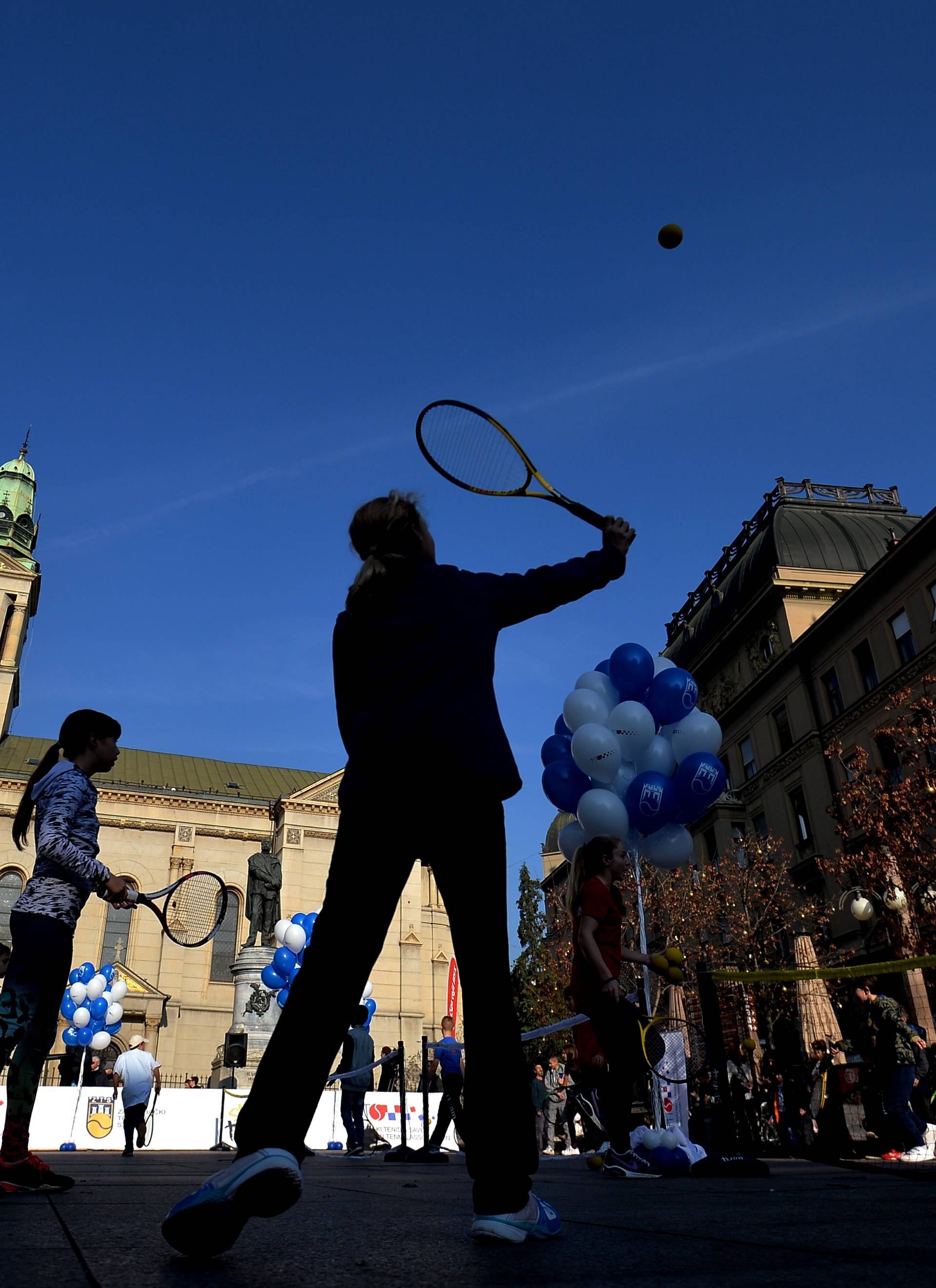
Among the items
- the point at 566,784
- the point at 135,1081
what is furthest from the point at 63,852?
the point at 135,1081

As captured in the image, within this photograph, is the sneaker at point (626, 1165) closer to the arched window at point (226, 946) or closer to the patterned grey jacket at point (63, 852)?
the patterned grey jacket at point (63, 852)

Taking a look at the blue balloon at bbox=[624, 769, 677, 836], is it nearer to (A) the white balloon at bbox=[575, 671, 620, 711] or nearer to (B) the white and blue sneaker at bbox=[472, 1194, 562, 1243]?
(A) the white balloon at bbox=[575, 671, 620, 711]

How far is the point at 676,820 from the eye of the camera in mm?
11328

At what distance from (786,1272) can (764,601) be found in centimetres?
3661

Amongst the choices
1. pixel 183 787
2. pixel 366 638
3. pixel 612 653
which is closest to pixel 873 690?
pixel 612 653

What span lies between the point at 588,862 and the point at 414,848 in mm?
3825

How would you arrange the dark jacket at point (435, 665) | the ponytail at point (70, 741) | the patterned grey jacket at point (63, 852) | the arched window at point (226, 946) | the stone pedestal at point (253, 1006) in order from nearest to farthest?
the dark jacket at point (435, 665)
the patterned grey jacket at point (63, 852)
the ponytail at point (70, 741)
the stone pedestal at point (253, 1006)
the arched window at point (226, 946)

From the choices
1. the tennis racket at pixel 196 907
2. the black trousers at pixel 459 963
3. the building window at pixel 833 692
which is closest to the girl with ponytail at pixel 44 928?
the black trousers at pixel 459 963

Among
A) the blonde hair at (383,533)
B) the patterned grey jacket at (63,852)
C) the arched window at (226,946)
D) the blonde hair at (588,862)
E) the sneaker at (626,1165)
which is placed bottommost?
the sneaker at (626,1165)

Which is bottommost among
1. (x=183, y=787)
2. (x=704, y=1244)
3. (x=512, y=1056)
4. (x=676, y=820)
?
(x=704, y=1244)

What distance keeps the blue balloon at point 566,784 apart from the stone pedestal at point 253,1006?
41.7 ft

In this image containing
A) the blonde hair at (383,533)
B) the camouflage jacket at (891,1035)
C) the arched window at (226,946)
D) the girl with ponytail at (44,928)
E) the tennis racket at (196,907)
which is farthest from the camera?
the arched window at (226,946)

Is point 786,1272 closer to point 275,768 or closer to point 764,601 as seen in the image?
point 764,601

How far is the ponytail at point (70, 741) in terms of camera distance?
174 inches
